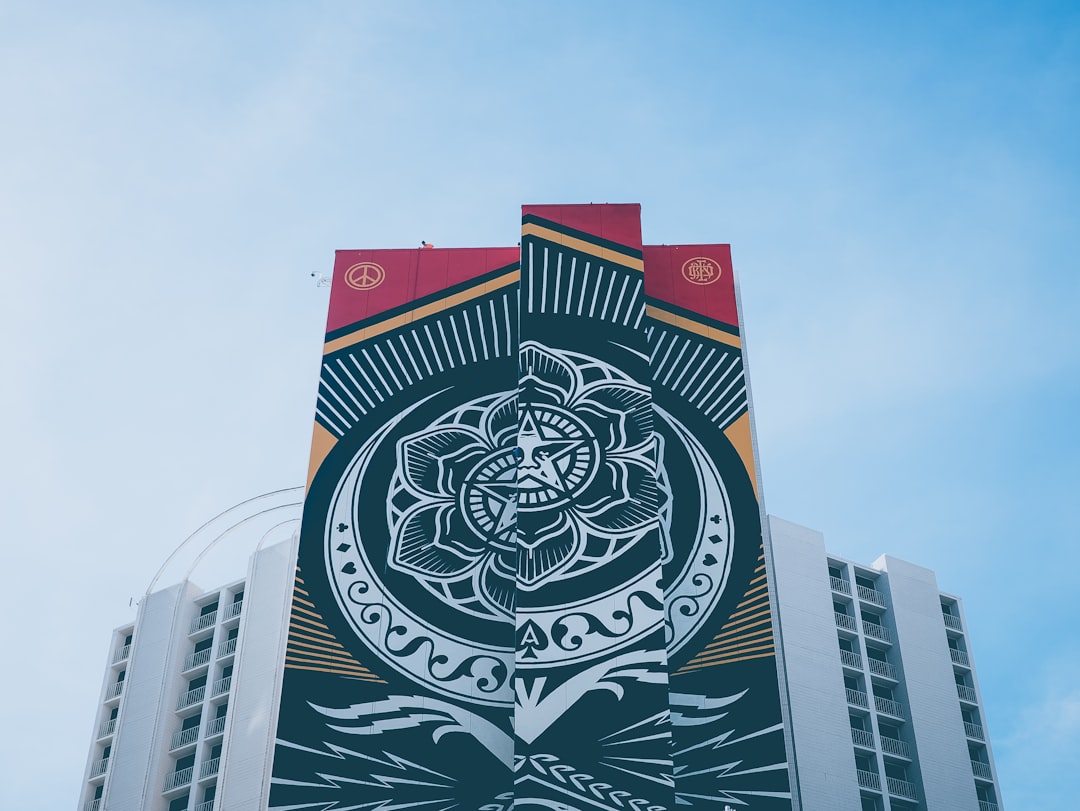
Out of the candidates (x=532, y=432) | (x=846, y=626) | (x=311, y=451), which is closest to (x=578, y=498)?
(x=532, y=432)

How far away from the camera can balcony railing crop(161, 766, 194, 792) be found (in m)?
52.7

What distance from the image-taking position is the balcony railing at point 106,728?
55816 millimetres

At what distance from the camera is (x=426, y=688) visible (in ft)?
137

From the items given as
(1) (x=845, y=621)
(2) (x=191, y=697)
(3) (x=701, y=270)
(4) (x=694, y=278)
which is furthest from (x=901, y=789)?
(2) (x=191, y=697)

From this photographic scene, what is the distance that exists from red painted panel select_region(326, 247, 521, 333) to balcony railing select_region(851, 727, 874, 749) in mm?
22129

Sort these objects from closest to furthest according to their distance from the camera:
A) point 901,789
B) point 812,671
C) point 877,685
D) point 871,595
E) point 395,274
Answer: point 395,274 → point 901,789 → point 812,671 → point 877,685 → point 871,595

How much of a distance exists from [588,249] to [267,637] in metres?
20.2

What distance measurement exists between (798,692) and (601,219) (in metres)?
19.1

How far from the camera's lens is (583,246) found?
48719 mm

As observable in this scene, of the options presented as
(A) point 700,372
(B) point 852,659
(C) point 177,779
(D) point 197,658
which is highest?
(A) point 700,372

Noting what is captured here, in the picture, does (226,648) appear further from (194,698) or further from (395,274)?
(395,274)

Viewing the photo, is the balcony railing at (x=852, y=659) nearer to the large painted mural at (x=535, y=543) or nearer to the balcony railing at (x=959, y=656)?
the balcony railing at (x=959, y=656)

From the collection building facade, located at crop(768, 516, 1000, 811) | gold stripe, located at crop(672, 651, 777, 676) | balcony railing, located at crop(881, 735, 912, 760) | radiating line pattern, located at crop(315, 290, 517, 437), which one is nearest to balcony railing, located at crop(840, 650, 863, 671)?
building facade, located at crop(768, 516, 1000, 811)

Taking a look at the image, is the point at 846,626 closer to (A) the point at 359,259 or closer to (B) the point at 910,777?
(B) the point at 910,777
